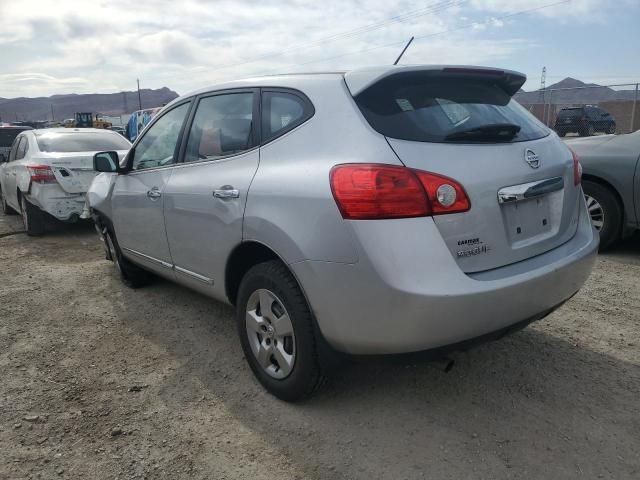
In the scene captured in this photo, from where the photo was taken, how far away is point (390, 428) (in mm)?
2570

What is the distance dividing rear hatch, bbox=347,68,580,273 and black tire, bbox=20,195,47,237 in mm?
6453

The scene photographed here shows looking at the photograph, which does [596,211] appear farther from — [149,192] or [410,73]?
[149,192]

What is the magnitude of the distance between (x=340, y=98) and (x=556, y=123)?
1655 cm

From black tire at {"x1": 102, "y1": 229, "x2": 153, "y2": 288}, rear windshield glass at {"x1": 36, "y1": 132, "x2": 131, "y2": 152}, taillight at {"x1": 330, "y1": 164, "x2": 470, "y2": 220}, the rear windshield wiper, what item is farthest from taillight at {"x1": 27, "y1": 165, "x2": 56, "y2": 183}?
the rear windshield wiper

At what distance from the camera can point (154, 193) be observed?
12.1 feet

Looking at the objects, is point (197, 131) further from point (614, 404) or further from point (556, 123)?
point (556, 123)

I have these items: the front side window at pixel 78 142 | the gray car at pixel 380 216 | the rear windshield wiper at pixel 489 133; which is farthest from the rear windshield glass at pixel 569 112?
the rear windshield wiper at pixel 489 133

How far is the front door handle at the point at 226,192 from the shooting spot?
283 cm

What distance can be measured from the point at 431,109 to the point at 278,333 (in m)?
1.34

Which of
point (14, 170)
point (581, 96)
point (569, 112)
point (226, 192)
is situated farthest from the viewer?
point (569, 112)

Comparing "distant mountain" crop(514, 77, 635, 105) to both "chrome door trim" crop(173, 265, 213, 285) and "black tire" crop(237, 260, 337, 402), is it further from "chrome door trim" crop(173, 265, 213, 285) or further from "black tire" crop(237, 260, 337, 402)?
"black tire" crop(237, 260, 337, 402)

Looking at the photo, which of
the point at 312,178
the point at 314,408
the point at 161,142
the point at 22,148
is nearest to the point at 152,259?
the point at 161,142

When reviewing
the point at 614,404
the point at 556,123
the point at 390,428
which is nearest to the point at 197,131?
the point at 390,428

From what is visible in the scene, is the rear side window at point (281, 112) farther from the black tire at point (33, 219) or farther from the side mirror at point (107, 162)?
the black tire at point (33, 219)
